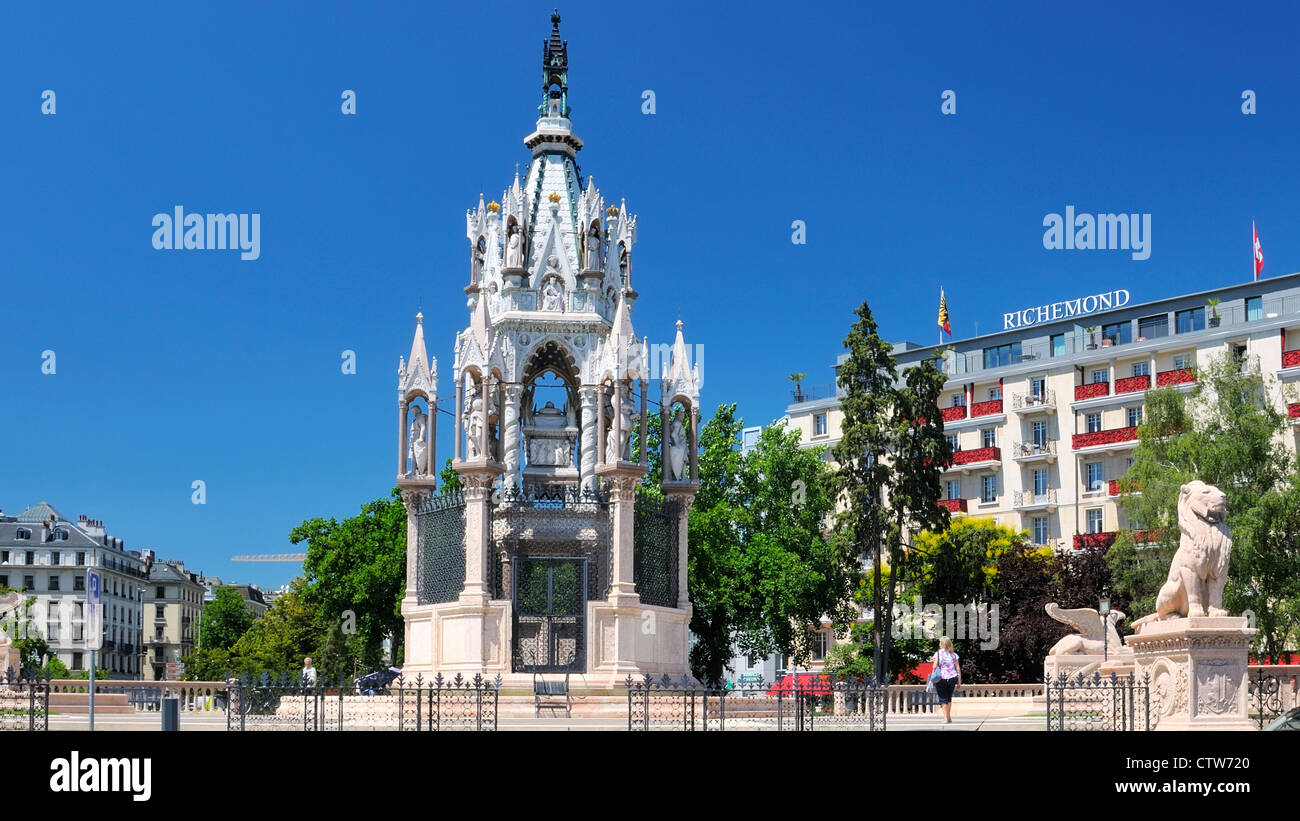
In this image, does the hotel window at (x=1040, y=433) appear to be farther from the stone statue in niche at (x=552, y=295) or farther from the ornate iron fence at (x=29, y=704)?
the ornate iron fence at (x=29, y=704)

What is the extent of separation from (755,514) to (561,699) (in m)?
27.9

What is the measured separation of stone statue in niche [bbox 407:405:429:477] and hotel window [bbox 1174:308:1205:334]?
50855 mm

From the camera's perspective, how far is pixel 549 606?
Answer: 37562 mm

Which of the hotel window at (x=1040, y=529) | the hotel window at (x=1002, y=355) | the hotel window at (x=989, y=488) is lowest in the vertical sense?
the hotel window at (x=1040, y=529)

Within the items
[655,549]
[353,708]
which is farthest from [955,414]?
[353,708]

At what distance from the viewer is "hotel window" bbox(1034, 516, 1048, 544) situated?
81.7 metres

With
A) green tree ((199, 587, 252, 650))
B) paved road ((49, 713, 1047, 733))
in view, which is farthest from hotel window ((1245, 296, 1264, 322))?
green tree ((199, 587, 252, 650))

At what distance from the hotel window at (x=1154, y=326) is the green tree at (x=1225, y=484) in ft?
71.5

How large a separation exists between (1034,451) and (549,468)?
47.4 meters

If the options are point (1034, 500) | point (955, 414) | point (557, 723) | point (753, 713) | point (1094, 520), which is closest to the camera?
point (753, 713)

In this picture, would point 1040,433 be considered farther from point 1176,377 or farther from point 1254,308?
point 1254,308

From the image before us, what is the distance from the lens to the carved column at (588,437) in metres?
38.3

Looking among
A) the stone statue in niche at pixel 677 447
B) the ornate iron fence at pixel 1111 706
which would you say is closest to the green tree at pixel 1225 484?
the stone statue in niche at pixel 677 447
